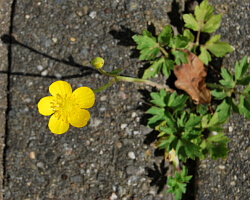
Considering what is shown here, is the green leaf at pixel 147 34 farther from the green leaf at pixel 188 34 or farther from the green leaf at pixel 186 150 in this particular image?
the green leaf at pixel 186 150

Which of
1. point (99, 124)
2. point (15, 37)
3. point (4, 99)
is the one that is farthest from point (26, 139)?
point (15, 37)

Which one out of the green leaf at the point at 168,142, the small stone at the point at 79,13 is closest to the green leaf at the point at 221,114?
the green leaf at the point at 168,142

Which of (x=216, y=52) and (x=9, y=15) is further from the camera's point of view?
(x=9, y=15)

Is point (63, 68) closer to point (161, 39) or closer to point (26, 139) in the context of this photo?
point (26, 139)

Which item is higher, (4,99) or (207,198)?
(4,99)

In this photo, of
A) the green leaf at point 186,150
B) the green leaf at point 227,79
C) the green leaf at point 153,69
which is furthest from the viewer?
the green leaf at point 153,69

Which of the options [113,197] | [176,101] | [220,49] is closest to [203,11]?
[220,49]

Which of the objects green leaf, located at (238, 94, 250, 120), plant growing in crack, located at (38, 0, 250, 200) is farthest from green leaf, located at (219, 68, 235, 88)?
green leaf, located at (238, 94, 250, 120)
